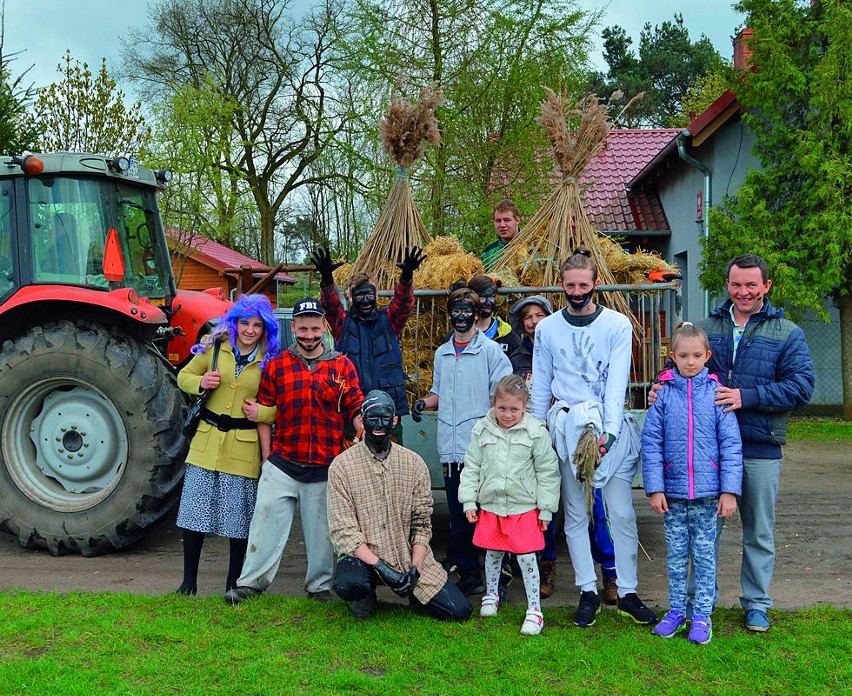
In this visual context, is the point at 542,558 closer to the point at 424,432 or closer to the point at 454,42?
the point at 424,432

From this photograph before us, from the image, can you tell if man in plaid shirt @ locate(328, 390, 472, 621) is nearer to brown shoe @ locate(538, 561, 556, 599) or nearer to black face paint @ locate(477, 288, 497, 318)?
brown shoe @ locate(538, 561, 556, 599)

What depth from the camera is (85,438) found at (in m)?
5.59

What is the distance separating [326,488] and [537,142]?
28.1 ft

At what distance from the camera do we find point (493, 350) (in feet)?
15.6

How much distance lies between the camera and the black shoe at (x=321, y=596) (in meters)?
4.62

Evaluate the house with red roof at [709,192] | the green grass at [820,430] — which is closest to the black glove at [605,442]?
the green grass at [820,430]

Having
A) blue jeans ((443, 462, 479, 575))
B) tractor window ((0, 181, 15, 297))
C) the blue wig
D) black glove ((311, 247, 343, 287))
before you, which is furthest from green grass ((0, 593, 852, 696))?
tractor window ((0, 181, 15, 297))

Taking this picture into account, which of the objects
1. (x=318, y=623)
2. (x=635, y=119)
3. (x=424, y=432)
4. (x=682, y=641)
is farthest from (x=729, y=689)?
(x=635, y=119)

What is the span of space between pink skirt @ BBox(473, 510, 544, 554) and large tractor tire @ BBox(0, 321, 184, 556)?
222 cm

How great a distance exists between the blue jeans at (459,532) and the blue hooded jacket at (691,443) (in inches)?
44.8

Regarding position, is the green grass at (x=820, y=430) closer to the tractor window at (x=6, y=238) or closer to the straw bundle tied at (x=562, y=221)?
the straw bundle tied at (x=562, y=221)

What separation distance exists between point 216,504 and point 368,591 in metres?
1.01

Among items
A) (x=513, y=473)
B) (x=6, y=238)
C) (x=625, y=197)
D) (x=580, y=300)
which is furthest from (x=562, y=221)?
(x=625, y=197)

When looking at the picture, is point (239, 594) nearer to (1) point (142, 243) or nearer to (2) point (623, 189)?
(1) point (142, 243)
